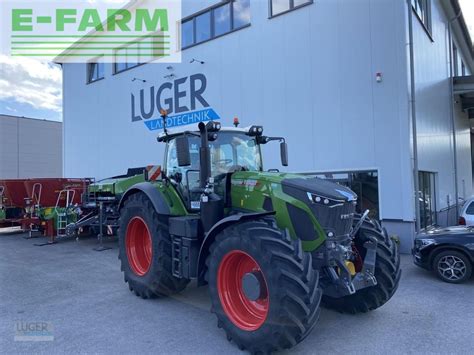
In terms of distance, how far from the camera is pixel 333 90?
9453 mm

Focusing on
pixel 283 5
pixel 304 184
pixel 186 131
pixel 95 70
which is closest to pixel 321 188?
pixel 304 184

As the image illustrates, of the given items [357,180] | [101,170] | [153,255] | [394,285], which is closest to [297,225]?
[394,285]

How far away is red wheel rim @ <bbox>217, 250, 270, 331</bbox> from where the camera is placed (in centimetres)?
375

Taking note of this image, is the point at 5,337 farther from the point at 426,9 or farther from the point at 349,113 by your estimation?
the point at 426,9

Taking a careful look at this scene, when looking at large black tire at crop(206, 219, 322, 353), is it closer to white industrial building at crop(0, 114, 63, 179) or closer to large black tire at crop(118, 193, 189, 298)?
large black tire at crop(118, 193, 189, 298)

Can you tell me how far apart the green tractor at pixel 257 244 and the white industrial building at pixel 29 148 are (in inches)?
1122

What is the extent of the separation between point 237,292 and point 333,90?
6941 millimetres

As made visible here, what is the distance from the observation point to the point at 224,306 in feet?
12.6

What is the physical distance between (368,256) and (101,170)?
577 inches

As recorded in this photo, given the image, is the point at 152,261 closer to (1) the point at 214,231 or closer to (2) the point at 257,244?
(1) the point at 214,231

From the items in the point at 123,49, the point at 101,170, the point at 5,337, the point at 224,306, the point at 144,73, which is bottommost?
the point at 5,337

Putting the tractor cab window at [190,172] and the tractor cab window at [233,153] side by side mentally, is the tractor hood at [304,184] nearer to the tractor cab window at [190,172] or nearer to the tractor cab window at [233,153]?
the tractor cab window at [233,153]

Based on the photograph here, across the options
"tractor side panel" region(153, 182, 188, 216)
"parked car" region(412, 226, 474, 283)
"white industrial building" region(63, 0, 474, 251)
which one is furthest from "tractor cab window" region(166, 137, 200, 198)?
"white industrial building" region(63, 0, 474, 251)

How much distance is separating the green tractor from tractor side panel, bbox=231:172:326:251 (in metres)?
0.01
